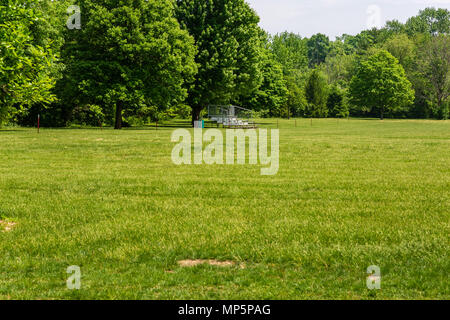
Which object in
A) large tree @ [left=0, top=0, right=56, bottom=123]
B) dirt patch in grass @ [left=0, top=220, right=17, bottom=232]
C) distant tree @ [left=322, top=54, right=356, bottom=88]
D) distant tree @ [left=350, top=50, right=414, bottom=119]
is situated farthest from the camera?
distant tree @ [left=322, top=54, right=356, bottom=88]

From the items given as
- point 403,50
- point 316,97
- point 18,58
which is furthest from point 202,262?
point 403,50

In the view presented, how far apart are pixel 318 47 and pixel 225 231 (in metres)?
189

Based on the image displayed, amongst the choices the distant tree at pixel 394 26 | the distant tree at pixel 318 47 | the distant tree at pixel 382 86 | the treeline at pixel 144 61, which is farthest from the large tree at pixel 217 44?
the distant tree at pixel 318 47

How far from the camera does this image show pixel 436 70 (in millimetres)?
96000

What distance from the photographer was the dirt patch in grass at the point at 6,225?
8859 millimetres

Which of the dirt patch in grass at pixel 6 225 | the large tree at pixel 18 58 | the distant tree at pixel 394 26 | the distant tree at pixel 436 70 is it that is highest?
the distant tree at pixel 394 26

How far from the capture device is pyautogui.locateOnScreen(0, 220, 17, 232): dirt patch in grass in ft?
29.1

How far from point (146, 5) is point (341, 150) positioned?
2644 cm

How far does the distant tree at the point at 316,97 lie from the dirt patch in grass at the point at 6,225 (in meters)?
85.0

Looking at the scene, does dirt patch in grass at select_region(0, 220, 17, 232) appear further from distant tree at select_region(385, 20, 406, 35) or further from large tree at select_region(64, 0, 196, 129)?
distant tree at select_region(385, 20, 406, 35)

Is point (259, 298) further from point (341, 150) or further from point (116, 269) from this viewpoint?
point (341, 150)

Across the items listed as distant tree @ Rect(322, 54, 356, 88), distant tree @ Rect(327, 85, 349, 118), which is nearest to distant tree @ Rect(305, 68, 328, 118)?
distant tree @ Rect(327, 85, 349, 118)

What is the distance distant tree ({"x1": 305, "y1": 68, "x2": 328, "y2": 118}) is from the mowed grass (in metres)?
76.2

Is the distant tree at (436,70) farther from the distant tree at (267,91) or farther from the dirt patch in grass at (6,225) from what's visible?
the dirt patch in grass at (6,225)
